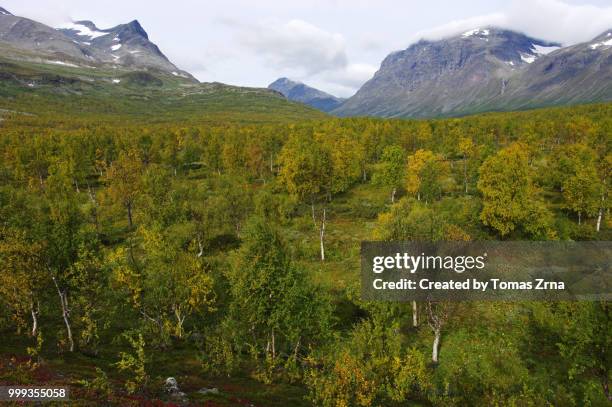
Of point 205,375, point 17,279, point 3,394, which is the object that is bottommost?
point 205,375

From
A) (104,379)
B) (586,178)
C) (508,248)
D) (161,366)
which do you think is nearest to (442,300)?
(161,366)

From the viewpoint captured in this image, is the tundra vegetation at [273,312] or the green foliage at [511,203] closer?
the tundra vegetation at [273,312]

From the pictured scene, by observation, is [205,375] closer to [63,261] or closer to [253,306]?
[253,306]

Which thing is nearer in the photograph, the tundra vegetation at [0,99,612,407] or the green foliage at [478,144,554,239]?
the tundra vegetation at [0,99,612,407]

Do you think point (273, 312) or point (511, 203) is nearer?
point (273, 312)

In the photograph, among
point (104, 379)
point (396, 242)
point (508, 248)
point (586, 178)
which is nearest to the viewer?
point (104, 379)

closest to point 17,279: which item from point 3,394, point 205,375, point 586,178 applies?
point 3,394

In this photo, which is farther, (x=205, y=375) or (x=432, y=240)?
(x=432, y=240)

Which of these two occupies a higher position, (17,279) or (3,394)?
(17,279)

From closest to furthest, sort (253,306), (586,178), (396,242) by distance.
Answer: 1. (253,306)
2. (396,242)
3. (586,178)

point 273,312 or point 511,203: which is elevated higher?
point 511,203
